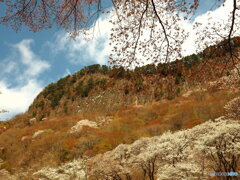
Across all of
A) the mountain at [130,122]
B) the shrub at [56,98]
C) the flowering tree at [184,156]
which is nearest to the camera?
the mountain at [130,122]

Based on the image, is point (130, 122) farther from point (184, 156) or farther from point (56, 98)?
point (56, 98)

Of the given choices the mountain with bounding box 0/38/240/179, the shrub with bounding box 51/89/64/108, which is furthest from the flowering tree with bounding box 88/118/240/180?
the shrub with bounding box 51/89/64/108

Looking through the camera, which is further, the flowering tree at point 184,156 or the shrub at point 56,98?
the shrub at point 56,98

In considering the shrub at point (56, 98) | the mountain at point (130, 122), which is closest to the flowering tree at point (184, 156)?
the mountain at point (130, 122)

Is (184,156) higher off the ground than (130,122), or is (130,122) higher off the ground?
(130,122)

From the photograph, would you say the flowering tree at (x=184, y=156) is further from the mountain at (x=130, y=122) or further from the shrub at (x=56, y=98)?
the shrub at (x=56, y=98)

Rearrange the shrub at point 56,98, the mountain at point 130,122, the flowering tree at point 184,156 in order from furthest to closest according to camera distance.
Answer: the shrub at point 56,98, the flowering tree at point 184,156, the mountain at point 130,122

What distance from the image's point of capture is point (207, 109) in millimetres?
23578

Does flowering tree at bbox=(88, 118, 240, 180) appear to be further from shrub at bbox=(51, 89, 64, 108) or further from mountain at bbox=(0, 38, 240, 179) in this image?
shrub at bbox=(51, 89, 64, 108)

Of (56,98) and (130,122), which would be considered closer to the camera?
(130,122)

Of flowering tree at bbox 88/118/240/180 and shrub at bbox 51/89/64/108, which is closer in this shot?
flowering tree at bbox 88/118/240/180

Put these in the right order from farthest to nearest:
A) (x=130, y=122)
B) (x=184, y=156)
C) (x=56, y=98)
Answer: (x=56, y=98)
(x=130, y=122)
(x=184, y=156)

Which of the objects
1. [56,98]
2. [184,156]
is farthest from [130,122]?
[56,98]

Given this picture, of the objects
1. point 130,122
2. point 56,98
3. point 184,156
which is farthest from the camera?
point 56,98
